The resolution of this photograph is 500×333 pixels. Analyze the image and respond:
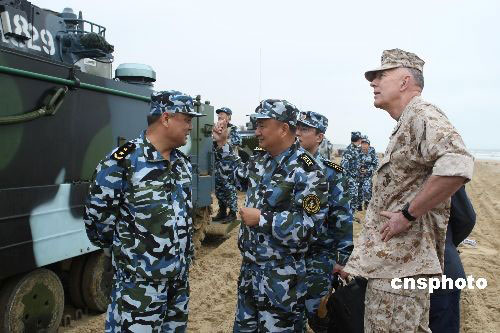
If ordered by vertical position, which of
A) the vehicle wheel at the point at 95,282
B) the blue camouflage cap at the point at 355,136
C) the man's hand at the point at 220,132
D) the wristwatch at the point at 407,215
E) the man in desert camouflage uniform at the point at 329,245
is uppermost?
the blue camouflage cap at the point at 355,136

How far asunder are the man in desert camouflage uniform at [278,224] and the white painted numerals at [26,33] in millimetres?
2425

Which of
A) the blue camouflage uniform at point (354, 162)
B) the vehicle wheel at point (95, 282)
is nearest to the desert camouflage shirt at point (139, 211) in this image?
the vehicle wheel at point (95, 282)

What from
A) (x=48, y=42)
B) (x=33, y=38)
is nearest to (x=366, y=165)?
(x=48, y=42)

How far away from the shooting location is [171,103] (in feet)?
7.93

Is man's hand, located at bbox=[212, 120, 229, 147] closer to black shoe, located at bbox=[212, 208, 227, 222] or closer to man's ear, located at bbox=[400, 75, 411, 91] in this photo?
man's ear, located at bbox=[400, 75, 411, 91]

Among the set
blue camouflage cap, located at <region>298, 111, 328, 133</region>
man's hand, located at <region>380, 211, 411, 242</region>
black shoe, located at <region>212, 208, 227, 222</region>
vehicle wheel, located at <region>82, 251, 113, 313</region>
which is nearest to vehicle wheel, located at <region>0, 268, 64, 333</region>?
vehicle wheel, located at <region>82, 251, 113, 313</region>

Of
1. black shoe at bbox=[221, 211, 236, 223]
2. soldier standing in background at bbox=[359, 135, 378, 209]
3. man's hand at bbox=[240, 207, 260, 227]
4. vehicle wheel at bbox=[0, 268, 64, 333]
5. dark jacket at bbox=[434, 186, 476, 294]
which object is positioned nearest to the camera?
dark jacket at bbox=[434, 186, 476, 294]

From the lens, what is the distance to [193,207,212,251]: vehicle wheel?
21.0ft

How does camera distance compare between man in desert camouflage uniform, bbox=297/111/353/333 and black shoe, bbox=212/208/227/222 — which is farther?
black shoe, bbox=212/208/227/222

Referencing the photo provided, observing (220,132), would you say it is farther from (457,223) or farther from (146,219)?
(457,223)

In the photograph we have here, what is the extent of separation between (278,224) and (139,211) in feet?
2.41

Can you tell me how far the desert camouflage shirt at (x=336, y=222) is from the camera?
3.06 metres

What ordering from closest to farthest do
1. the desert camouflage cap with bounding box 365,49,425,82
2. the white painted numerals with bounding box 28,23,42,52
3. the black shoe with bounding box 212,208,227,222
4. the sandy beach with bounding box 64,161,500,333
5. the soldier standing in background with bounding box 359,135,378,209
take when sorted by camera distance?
the desert camouflage cap with bounding box 365,49,425,82
the white painted numerals with bounding box 28,23,42,52
the sandy beach with bounding box 64,161,500,333
the black shoe with bounding box 212,208,227,222
the soldier standing in background with bounding box 359,135,378,209

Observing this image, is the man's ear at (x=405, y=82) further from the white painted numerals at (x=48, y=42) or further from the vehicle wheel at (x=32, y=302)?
the white painted numerals at (x=48, y=42)
